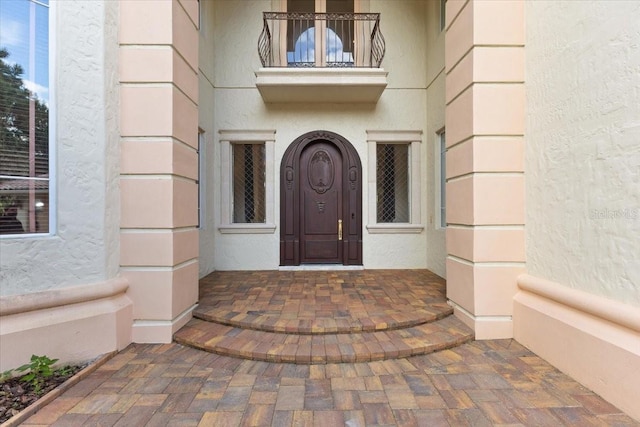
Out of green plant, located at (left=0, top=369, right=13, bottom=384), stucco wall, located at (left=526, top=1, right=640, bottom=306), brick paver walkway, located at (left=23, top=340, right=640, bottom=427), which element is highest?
stucco wall, located at (left=526, top=1, right=640, bottom=306)

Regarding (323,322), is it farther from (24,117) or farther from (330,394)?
(24,117)

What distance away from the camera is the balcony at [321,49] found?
209 inches

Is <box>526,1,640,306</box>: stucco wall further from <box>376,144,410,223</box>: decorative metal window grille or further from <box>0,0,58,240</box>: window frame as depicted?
<box>0,0,58,240</box>: window frame

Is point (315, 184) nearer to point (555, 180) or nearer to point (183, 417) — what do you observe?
point (555, 180)

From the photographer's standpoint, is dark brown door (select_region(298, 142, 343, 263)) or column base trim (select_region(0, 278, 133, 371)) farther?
dark brown door (select_region(298, 142, 343, 263))

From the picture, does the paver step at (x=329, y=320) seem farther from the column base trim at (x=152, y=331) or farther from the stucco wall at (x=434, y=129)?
the stucco wall at (x=434, y=129)

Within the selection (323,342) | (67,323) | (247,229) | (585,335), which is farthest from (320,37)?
(585,335)

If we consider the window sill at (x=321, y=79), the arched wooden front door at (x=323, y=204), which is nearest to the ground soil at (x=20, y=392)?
the arched wooden front door at (x=323, y=204)

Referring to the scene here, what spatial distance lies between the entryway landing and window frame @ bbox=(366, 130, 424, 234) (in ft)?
4.84

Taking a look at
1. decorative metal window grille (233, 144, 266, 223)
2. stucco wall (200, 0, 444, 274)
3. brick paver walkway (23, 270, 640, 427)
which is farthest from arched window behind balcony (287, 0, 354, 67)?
brick paver walkway (23, 270, 640, 427)

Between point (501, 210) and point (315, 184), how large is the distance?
3.36 metres

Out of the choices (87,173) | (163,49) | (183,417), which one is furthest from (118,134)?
(183,417)

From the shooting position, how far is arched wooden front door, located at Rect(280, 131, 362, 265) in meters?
5.76

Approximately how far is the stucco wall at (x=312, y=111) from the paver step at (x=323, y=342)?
2.61 meters
